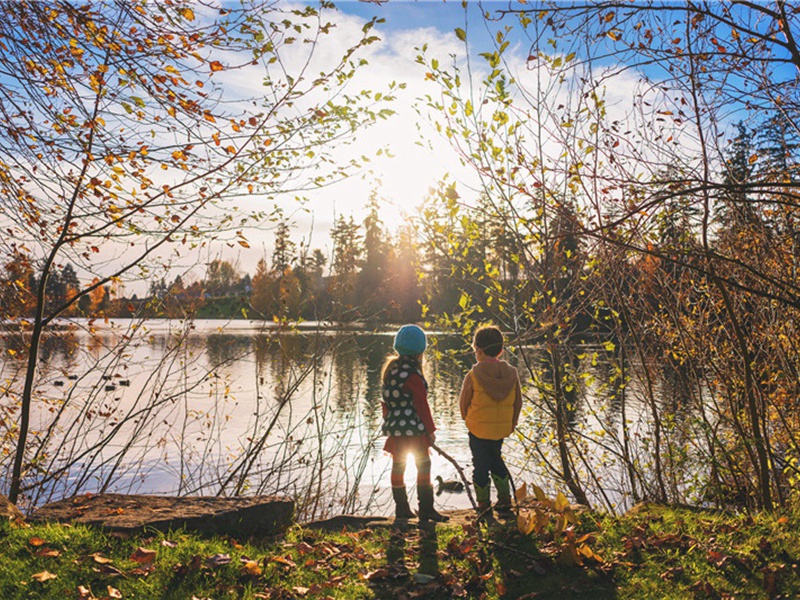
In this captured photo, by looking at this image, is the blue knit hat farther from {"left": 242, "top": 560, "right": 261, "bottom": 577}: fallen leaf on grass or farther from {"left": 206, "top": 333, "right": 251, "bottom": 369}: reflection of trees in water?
{"left": 206, "top": 333, "right": 251, "bottom": 369}: reflection of trees in water

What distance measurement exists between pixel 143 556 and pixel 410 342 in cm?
274

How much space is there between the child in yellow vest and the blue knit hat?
0.51 metres

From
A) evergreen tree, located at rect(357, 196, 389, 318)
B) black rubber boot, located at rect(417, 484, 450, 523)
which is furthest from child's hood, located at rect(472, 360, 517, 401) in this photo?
evergreen tree, located at rect(357, 196, 389, 318)

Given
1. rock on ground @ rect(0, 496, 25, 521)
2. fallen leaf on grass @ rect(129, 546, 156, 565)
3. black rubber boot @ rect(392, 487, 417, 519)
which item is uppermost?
rock on ground @ rect(0, 496, 25, 521)

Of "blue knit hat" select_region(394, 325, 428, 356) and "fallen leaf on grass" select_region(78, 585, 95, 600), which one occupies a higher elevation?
"blue knit hat" select_region(394, 325, 428, 356)

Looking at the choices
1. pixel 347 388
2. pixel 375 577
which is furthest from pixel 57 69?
pixel 347 388

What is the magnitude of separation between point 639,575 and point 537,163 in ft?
13.2

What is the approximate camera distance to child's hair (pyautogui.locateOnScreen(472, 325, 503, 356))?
18.7 feet

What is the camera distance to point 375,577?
4008 mm

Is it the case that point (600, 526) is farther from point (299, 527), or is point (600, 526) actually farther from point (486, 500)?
point (299, 527)

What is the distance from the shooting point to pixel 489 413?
5.66 metres

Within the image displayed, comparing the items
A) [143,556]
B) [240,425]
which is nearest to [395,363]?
[143,556]

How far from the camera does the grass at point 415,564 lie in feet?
11.8

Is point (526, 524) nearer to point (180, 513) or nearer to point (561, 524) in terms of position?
point (561, 524)
